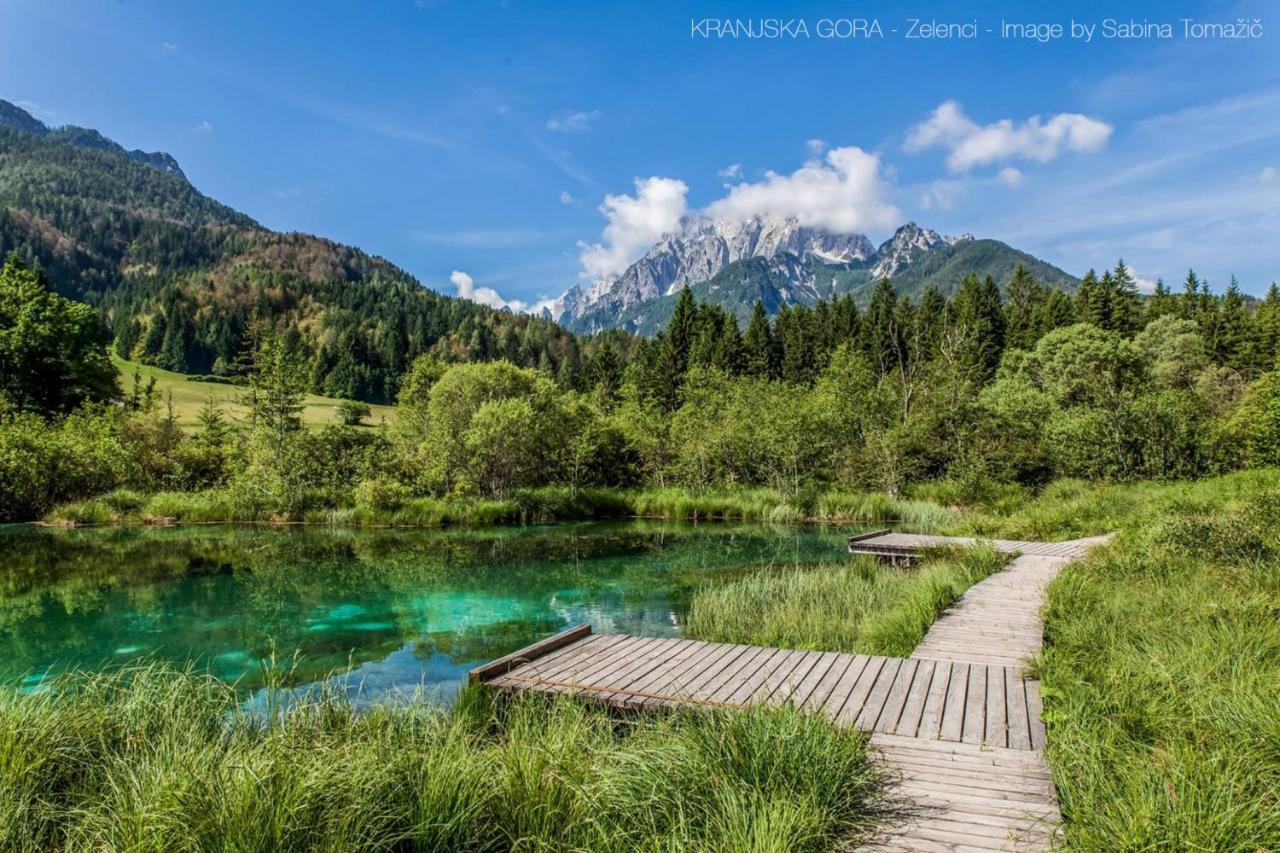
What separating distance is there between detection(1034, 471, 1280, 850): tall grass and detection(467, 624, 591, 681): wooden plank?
4364 mm

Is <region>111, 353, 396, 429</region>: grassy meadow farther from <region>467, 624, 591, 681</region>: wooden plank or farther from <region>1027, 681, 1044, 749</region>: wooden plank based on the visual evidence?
<region>1027, 681, 1044, 749</region>: wooden plank

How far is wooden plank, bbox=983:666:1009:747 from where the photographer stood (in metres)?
4.40

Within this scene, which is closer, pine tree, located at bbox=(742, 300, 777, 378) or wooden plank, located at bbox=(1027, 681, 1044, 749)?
wooden plank, located at bbox=(1027, 681, 1044, 749)

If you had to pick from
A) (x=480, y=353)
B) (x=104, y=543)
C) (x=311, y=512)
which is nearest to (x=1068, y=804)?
(x=104, y=543)

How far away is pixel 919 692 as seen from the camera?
5398 mm

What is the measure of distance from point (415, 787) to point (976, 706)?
391 centimetres

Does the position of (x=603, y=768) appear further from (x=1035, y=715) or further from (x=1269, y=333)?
(x=1269, y=333)

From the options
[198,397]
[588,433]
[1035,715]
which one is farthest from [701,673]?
[198,397]

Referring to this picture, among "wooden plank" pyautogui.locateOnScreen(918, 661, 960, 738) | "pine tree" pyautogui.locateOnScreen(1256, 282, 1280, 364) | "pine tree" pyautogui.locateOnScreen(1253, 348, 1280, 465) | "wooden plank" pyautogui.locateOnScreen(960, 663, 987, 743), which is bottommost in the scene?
"wooden plank" pyautogui.locateOnScreen(918, 661, 960, 738)

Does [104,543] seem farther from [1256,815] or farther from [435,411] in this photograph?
[1256,815]

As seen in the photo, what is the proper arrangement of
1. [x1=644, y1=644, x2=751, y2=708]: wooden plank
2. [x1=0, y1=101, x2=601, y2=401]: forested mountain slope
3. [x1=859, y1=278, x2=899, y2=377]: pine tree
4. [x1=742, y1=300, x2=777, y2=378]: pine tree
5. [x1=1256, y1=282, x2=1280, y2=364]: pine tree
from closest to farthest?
[x1=644, y1=644, x2=751, y2=708]: wooden plank
[x1=1256, y1=282, x2=1280, y2=364]: pine tree
[x1=859, y1=278, x2=899, y2=377]: pine tree
[x1=742, y1=300, x2=777, y2=378]: pine tree
[x1=0, y1=101, x2=601, y2=401]: forested mountain slope

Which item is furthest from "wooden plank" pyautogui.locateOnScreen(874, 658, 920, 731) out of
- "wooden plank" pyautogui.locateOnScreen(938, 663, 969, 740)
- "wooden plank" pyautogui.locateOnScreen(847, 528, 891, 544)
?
"wooden plank" pyautogui.locateOnScreen(847, 528, 891, 544)

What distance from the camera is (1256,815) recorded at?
9.53ft

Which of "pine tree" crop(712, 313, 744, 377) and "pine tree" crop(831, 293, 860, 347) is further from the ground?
"pine tree" crop(831, 293, 860, 347)
